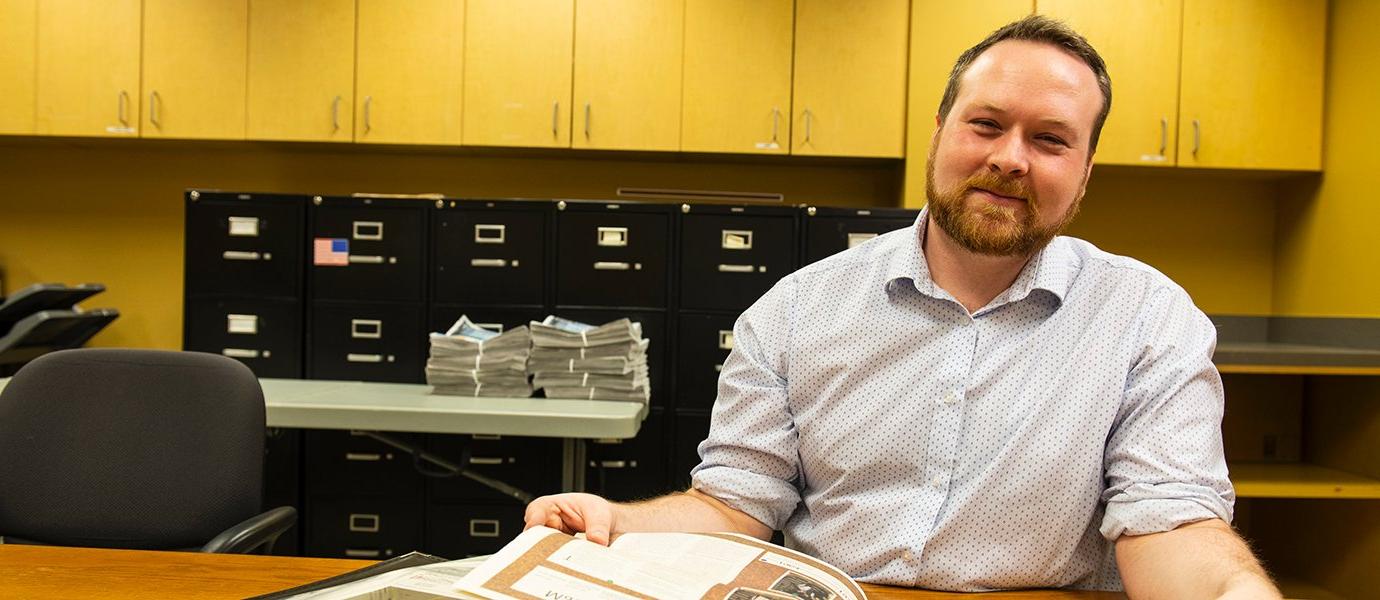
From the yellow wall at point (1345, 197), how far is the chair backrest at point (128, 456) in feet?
11.6

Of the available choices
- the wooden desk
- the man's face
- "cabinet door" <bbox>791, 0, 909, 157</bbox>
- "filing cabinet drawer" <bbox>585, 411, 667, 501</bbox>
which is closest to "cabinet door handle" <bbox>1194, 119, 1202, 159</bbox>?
"cabinet door" <bbox>791, 0, 909, 157</bbox>

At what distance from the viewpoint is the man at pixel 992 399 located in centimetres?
111

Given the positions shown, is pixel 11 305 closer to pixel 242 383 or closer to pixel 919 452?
pixel 242 383

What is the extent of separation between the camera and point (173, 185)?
394cm

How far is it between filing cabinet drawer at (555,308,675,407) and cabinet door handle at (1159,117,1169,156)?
1.94m

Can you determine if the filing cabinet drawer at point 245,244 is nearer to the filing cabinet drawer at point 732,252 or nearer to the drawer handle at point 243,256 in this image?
the drawer handle at point 243,256

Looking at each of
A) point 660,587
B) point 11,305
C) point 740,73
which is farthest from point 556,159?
point 660,587

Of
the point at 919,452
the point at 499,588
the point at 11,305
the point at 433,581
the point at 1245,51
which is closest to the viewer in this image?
the point at 499,588

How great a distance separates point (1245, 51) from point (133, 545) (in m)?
3.80

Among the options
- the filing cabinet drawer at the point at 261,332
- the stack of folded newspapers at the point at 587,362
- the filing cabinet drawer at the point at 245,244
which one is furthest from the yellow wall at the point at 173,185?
the stack of folded newspapers at the point at 587,362

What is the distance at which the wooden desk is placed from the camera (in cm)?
98

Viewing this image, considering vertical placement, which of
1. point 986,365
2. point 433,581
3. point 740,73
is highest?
point 740,73

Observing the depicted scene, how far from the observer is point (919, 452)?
1161 millimetres

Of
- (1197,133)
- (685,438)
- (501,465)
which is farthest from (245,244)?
(1197,133)
